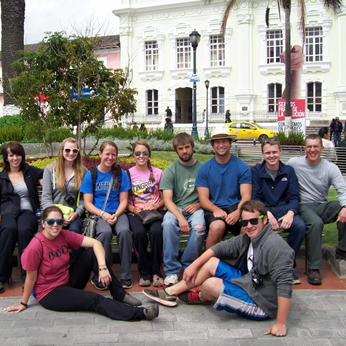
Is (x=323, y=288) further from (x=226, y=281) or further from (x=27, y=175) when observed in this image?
(x=27, y=175)

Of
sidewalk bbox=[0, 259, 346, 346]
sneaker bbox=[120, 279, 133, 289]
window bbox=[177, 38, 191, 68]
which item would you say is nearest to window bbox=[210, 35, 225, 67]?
window bbox=[177, 38, 191, 68]

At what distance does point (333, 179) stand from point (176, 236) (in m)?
2.00

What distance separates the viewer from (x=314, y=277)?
185 inches

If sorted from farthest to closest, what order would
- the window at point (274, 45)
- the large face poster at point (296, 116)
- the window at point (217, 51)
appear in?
the window at point (217, 51) < the window at point (274, 45) < the large face poster at point (296, 116)

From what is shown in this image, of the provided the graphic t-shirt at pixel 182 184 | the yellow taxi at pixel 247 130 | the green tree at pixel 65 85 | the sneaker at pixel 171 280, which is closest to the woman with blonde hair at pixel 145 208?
the sneaker at pixel 171 280

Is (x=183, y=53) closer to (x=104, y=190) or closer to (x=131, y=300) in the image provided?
(x=104, y=190)

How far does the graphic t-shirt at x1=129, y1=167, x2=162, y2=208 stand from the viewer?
532 cm

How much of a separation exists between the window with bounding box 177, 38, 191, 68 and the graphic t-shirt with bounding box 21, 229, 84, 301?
33146mm

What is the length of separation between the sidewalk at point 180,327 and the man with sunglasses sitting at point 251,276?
131 mm

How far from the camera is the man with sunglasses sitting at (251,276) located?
142 inches

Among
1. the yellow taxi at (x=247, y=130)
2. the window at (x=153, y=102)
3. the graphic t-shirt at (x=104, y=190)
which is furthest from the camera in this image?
the window at (x=153, y=102)

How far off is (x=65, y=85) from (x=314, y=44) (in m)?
28.3

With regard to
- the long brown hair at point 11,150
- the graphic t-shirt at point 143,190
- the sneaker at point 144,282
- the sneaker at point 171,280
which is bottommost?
the sneaker at point 144,282

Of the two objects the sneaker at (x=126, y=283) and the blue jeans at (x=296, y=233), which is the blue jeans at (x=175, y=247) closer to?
the sneaker at (x=126, y=283)
